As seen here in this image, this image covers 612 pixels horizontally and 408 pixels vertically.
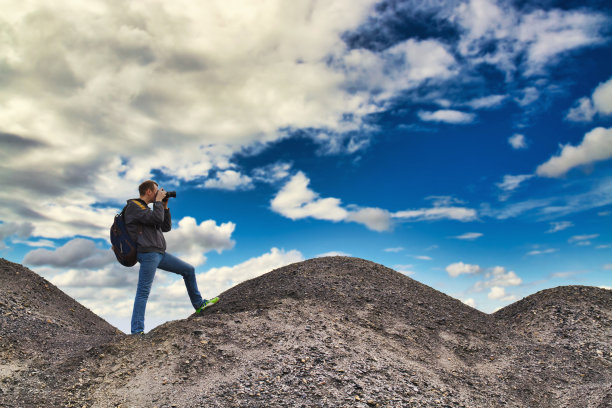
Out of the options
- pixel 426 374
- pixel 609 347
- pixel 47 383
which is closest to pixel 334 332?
pixel 426 374

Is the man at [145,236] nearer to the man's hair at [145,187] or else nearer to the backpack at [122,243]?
the man's hair at [145,187]

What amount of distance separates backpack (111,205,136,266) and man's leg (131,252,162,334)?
193mm

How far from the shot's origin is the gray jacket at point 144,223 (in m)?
7.95

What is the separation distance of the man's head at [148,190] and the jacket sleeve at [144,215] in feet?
1.03

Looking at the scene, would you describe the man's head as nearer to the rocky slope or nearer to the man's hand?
the man's hand

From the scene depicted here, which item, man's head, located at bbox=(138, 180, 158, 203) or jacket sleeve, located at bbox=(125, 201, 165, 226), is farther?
man's head, located at bbox=(138, 180, 158, 203)

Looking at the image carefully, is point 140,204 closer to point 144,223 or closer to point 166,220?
point 144,223

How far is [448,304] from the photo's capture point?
35.3ft

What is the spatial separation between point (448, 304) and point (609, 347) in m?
3.41

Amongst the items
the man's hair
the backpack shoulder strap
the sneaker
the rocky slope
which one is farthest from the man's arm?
the rocky slope

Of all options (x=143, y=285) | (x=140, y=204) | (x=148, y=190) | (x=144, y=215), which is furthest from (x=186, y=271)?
(x=148, y=190)

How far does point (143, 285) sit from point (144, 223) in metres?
1.17

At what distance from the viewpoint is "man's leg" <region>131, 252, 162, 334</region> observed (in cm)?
803

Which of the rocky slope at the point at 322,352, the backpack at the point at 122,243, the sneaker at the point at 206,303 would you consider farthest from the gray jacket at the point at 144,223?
the sneaker at the point at 206,303
